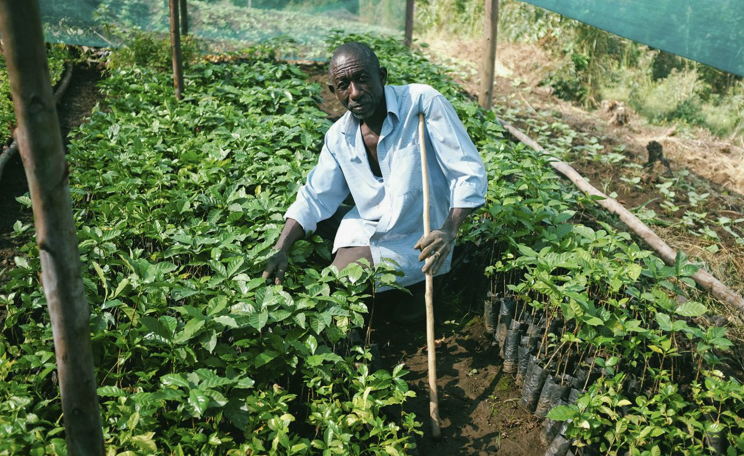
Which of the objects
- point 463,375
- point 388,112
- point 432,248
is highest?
point 388,112

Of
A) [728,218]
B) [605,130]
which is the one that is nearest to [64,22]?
[605,130]

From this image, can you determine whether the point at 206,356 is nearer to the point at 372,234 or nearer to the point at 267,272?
the point at 267,272

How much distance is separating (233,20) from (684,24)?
4.96 metres

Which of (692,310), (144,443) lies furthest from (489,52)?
(144,443)

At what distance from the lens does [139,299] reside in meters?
2.79

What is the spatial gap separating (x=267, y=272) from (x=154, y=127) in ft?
7.35

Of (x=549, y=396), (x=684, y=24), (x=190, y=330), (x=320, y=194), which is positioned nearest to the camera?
(x=190, y=330)

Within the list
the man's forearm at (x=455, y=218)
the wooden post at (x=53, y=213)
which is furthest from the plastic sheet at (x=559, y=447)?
the wooden post at (x=53, y=213)

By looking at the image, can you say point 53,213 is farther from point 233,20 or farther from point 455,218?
point 233,20

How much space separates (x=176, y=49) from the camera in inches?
223

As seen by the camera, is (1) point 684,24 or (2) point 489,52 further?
(2) point 489,52

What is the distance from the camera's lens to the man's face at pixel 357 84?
328cm

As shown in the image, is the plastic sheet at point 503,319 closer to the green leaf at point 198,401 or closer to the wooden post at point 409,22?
the green leaf at point 198,401

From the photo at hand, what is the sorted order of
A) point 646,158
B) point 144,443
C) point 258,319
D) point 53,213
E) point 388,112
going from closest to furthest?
point 53,213 → point 144,443 → point 258,319 → point 388,112 → point 646,158
